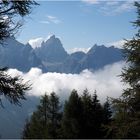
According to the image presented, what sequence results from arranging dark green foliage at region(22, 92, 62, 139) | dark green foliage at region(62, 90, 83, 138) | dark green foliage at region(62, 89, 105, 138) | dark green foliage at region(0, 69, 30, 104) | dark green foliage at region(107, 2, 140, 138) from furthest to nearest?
1. dark green foliage at region(22, 92, 62, 139)
2. dark green foliage at region(62, 89, 105, 138)
3. dark green foliage at region(62, 90, 83, 138)
4. dark green foliage at region(107, 2, 140, 138)
5. dark green foliage at region(0, 69, 30, 104)

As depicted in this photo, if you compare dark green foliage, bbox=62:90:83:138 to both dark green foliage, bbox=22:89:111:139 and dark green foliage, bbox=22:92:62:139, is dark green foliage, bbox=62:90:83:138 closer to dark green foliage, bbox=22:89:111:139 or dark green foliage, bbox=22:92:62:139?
dark green foliage, bbox=22:89:111:139

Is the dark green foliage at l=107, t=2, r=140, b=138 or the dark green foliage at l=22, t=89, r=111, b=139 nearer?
the dark green foliage at l=107, t=2, r=140, b=138

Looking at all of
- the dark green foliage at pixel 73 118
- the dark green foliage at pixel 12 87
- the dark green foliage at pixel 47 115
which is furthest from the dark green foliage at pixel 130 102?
the dark green foliage at pixel 47 115

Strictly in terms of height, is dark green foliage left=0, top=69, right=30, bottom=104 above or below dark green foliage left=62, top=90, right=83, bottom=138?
above

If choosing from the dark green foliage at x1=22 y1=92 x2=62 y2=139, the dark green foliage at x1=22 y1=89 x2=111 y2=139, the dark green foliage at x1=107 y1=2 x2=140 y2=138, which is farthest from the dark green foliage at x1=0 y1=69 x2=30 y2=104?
the dark green foliage at x1=22 y1=92 x2=62 y2=139

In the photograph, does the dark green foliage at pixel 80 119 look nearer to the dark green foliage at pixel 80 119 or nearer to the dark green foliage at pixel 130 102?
the dark green foliage at pixel 80 119

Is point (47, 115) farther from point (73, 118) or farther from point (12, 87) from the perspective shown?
point (12, 87)

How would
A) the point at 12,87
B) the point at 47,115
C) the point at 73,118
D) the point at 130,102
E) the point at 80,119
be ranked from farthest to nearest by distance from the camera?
the point at 47,115, the point at 80,119, the point at 73,118, the point at 130,102, the point at 12,87

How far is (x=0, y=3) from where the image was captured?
12.1 m

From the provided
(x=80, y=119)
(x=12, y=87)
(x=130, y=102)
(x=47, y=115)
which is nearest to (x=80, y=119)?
(x=80, y=119)

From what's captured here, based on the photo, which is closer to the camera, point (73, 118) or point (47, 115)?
point (73, 118)

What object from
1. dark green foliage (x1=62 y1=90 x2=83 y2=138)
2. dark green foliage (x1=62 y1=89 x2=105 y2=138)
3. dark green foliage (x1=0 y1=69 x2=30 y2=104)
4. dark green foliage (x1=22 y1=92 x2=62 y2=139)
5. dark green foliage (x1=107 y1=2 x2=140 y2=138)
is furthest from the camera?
dark green foliage (x1=22 y1=92 x2=62 y2=139)

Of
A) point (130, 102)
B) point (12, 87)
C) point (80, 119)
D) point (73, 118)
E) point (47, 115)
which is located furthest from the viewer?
point (47, 115)

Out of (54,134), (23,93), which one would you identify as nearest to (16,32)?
(23,93)
